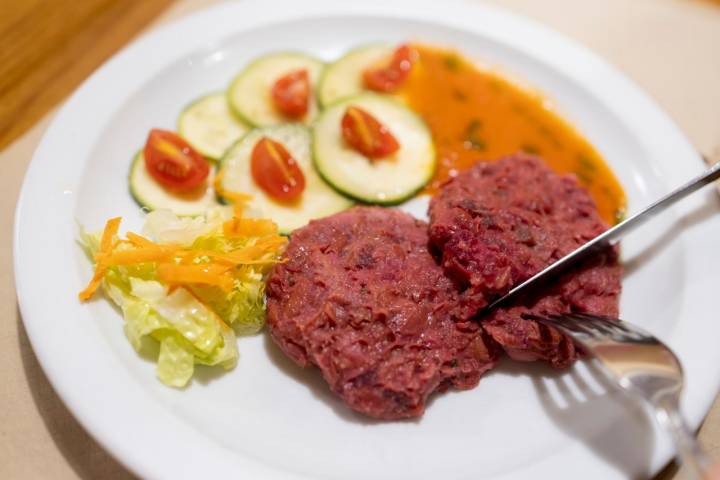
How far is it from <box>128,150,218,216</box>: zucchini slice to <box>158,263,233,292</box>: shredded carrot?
89 cm

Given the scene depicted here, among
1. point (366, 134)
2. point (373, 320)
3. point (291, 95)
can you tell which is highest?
point (366, 134)

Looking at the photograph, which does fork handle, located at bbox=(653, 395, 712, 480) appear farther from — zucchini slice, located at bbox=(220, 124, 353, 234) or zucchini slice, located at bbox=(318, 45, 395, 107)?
zucchini slice, located at bbox=(318, 45, 395, 107)

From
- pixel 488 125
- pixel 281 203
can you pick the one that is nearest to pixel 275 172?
pixel 281 203

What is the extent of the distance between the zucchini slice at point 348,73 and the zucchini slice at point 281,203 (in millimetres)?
658

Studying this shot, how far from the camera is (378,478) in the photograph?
3.21 metres

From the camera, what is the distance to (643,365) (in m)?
3.09

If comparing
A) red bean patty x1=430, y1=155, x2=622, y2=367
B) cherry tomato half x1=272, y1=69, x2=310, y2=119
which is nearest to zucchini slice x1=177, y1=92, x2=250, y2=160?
cherry tomato half x1=272, y1=69, x2=310, y2=119

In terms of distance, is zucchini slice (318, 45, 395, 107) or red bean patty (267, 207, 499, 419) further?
zucchini slice (318, 45, 395, 107)

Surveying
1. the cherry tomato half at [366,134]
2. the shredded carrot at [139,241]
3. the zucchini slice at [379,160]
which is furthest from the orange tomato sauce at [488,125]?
the shredded carrot at [139,241]

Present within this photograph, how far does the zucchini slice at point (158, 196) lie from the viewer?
13.9 feet

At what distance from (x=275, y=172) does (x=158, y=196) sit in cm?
85

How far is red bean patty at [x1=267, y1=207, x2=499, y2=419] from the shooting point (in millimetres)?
3334

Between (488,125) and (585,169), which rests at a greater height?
(585,169)

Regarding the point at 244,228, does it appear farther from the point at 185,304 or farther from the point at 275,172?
the point at 275,172
